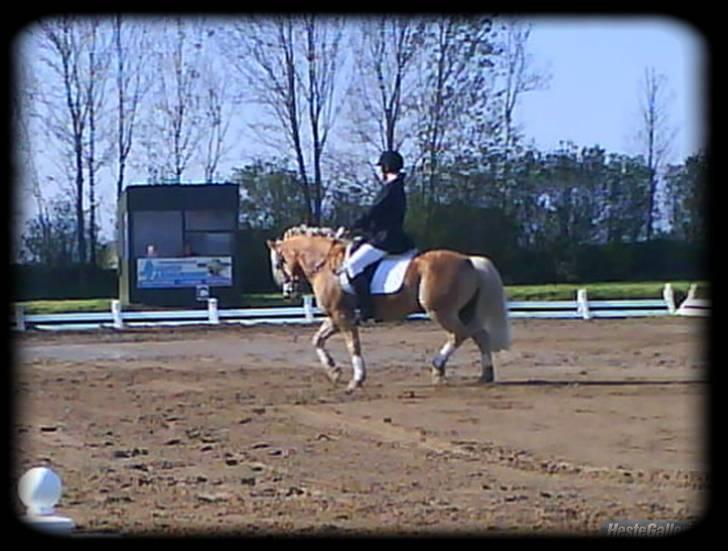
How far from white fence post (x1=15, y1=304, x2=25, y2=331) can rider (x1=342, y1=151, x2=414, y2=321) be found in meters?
10.4

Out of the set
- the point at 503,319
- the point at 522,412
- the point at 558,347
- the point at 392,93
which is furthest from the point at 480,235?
the point at 522,412

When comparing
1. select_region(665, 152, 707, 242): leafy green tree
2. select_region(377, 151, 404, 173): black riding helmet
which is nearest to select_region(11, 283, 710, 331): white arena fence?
select_region(665, 152, 707, 242): leafy green tree

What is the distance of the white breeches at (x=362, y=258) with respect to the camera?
1185 centimetres

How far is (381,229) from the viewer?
38.8 feet

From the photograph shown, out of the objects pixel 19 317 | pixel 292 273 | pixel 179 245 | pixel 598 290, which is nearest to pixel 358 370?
pixel 292 273

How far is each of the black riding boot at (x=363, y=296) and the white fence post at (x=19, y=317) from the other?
10.3 meters

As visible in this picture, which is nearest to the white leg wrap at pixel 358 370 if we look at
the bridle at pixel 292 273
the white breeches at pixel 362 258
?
the white breeches at pixel 362 258

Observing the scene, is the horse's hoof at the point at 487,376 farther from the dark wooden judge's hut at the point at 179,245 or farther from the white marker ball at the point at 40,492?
the dark wooden judge's hut at the point at 179,245

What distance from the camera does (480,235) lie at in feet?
85.9

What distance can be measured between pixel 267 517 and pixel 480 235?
66.1 feet

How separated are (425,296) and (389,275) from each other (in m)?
0.38

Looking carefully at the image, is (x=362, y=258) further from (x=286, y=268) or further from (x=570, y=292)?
(x=570, y=292)

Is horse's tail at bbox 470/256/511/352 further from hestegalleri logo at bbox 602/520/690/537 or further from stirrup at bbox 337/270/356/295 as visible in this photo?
hestegalleri logo at bbox 602/520/690/537

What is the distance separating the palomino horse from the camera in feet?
39.7
